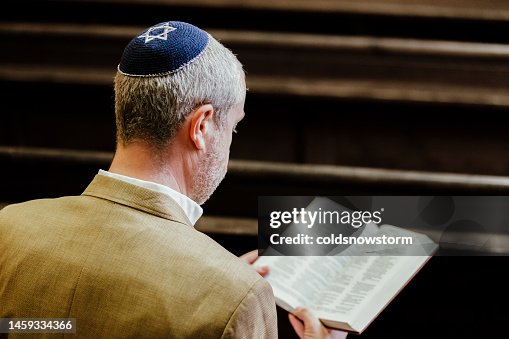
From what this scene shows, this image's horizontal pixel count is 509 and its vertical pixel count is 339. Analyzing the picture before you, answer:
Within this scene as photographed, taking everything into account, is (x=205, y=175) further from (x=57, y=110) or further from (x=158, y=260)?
(x=57, y=110)

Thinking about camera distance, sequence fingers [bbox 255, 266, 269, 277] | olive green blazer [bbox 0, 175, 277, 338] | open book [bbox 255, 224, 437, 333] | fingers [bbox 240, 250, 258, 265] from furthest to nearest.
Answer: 1. fingers [bbox 240, 250, 258, 265]
2. fingers [bbox 255, 266, 269, 277]
3. open book [bbox 255, 224, 437, 333]
4. olive green blazer [bbox 0, 175, 277, 338]

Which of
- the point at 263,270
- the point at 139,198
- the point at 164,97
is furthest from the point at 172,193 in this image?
the point at 263,270

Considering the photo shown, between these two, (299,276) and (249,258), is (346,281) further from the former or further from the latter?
(249,258)

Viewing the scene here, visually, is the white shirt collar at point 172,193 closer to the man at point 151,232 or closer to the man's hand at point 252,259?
the man at point 151,232

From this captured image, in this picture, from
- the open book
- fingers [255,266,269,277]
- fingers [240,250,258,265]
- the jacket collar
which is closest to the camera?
the jacket collar

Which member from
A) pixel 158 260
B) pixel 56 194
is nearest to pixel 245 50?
pixel 56 194

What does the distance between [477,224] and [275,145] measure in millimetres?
857

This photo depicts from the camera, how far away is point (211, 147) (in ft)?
4.07

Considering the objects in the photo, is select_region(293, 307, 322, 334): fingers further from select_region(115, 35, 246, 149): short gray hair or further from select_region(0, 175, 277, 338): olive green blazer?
select_region(115, 35, 246, 149): short gray hair

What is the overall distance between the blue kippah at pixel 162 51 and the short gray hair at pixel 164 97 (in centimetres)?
1

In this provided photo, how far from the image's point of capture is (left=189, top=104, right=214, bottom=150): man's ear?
116 centimetres

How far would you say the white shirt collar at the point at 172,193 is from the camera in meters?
1.11

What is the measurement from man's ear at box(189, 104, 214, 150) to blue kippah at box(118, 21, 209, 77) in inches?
3.5

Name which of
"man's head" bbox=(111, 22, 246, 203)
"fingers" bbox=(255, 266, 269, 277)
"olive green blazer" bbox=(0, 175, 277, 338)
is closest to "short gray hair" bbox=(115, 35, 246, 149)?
"man's head" bbox=(111, 22, 246, 203)
